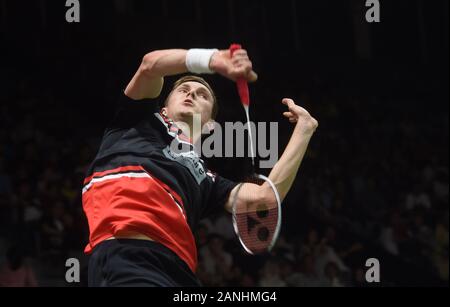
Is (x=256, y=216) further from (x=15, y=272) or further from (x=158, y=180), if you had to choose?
(x=15, y=272)

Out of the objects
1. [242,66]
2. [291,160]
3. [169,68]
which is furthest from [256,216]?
[242,66]

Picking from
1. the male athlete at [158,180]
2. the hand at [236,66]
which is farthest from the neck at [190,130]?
the hand at [236,66]

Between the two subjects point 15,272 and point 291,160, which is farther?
point 15,272

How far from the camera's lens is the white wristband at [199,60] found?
260 cm

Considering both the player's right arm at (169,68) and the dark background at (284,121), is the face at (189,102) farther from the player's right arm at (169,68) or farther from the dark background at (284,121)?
the dark background at (284,121)

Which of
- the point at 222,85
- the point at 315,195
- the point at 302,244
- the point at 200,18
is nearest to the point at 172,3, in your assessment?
the point at 200,18

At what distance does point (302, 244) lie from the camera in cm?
831

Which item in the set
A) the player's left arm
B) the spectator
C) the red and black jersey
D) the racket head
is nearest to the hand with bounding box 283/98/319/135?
the player's left arm

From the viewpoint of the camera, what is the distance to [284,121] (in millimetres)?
10125

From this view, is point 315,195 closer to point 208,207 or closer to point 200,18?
point 200,18

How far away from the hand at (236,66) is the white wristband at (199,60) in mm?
53

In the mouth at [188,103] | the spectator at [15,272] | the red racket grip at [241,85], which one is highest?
the red racket grip at [241,85]

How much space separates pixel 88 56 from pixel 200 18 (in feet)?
8.30

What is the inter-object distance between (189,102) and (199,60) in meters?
0.69
